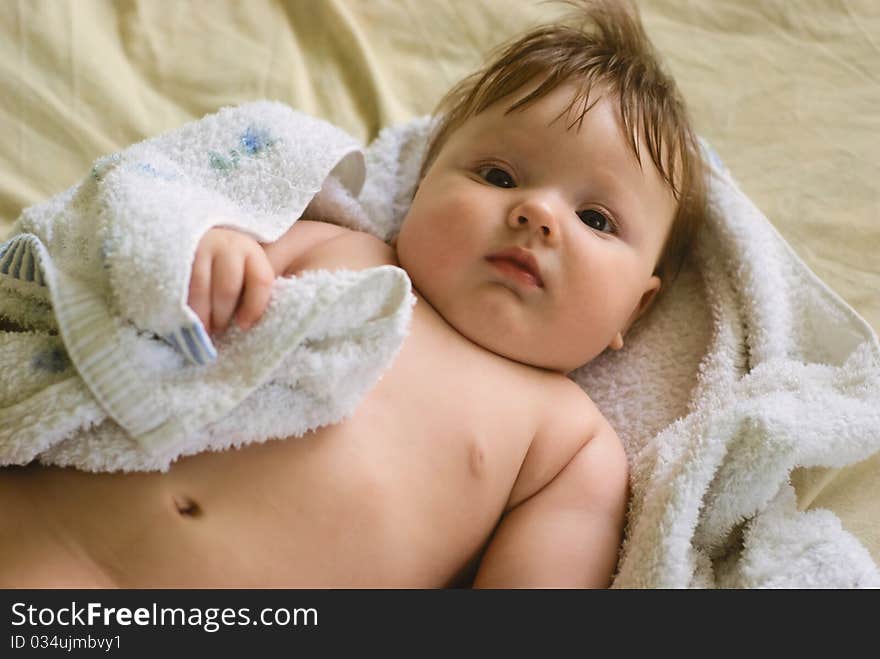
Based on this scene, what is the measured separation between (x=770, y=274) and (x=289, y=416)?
2.15ft

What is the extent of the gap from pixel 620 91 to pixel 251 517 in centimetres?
66

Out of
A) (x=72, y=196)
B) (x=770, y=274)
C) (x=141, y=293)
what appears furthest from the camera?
(x=770, y=274)

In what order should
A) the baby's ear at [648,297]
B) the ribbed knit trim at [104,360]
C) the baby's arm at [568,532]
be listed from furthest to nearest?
the baby's ear at [648,297] < the baby's arm at [568,532] < the ribbed knit trim at [104,360]

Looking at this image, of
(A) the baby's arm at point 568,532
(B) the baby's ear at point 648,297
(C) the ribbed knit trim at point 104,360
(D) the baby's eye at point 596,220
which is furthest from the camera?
(B) the baby's ear at point 648,297

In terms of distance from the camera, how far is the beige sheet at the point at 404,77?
4.24ft

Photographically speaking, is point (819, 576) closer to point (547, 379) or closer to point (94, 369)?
point (547, 379)

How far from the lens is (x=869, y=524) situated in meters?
1.07

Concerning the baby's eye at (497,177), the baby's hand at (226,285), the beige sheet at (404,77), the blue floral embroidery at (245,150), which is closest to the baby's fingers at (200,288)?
the baby's hand at (226,285)

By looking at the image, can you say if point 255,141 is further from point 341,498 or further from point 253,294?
point 341,498

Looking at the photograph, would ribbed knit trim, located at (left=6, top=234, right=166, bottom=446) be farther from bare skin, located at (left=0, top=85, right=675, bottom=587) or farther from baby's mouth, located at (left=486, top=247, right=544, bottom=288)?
baby's mouth, located at (left=486, top=247, right=544, bottom=288)

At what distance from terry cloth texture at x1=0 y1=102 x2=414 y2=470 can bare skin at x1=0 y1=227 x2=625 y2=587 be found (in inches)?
1.3

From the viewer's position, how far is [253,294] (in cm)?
87

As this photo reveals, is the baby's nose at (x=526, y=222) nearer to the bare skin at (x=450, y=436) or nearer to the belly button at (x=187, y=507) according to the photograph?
the bare skin at (x=450, y=436)
